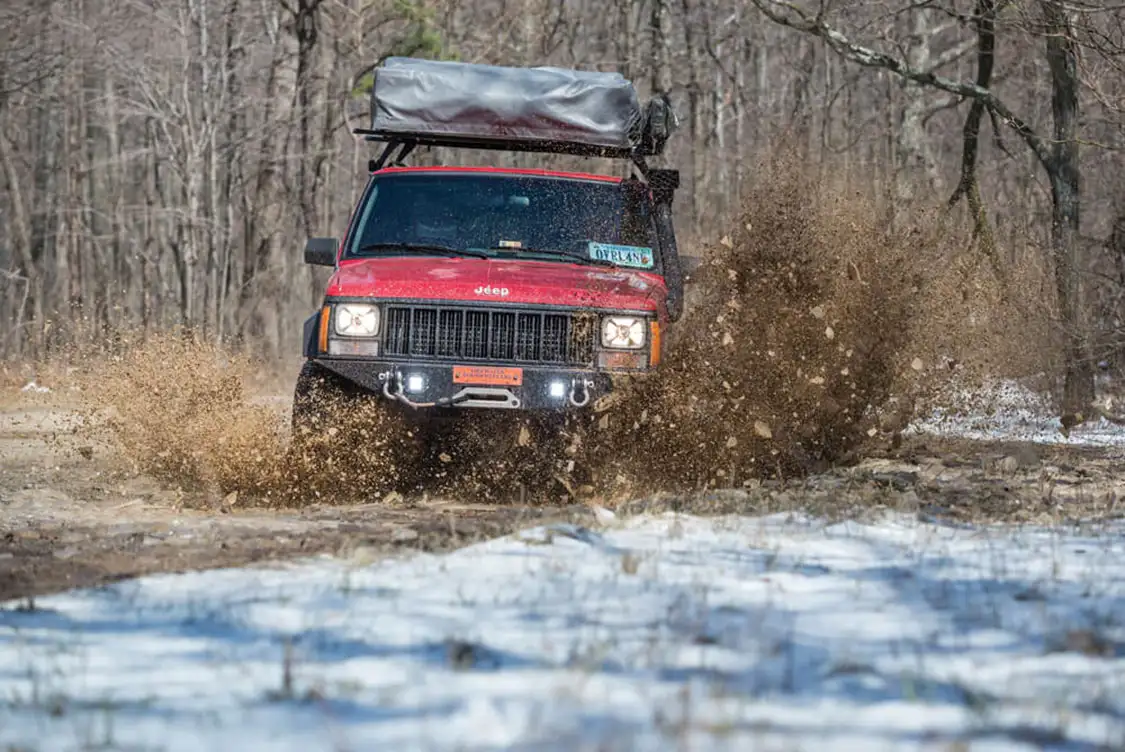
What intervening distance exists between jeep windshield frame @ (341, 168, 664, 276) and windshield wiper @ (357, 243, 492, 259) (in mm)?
11

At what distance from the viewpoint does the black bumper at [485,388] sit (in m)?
8.15

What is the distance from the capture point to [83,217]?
39.4 metres

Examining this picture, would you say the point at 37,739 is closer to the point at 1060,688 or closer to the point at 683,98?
the point at 1060,688

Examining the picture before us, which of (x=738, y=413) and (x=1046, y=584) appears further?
(x=738, y=413)

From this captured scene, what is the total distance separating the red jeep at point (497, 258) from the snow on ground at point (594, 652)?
2.61m

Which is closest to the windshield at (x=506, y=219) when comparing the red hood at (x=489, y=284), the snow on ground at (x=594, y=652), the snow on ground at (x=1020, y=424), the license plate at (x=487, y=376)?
the red hood at (x=489, y=284)

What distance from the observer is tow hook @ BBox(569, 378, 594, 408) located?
26.7ft

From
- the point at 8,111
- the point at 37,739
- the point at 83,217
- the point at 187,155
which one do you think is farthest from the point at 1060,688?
the point at 83,217

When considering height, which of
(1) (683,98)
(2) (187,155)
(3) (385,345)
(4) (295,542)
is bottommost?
(4) (295,542)

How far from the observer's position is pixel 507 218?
357 inches

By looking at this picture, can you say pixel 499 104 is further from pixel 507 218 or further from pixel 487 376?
pixel 487 376

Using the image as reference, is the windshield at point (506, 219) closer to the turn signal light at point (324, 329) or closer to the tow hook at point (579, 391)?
the turn signal light at point (324, 329)

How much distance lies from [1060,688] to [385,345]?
530 centimetres

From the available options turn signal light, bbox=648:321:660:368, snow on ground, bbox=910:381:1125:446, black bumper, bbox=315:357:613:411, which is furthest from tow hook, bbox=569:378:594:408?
snow on ground, bbox=910:381:1125:446
